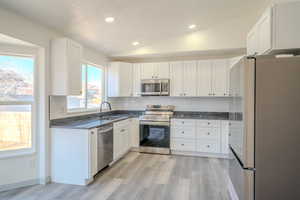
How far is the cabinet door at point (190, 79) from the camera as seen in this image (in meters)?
4.61

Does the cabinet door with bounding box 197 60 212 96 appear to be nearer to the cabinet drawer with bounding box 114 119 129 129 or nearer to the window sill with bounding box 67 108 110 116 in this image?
the cabinet drawer with bounding box 114 119 129 129

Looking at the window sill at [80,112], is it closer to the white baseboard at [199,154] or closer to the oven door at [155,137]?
the oven door at [155,137]

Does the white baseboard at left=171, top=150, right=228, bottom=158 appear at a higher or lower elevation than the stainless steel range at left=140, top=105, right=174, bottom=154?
lower

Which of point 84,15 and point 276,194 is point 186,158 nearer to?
point 276,194

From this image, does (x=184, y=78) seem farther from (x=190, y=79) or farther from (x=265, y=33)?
(x=265, y=33)

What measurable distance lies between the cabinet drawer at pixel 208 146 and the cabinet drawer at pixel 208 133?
9 cm

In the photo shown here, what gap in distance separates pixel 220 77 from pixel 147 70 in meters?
1.86

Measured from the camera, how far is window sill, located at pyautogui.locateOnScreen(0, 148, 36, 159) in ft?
8.77

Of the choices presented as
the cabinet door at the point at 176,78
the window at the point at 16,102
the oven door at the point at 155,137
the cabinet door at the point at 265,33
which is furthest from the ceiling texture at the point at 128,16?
the oven door at the point at 155,137

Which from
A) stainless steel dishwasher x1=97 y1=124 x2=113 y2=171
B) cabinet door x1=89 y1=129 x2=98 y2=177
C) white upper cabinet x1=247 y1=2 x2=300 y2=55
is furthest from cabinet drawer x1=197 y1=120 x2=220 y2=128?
white upper cabinet x1=247 y1=2 x2=300 y2=55

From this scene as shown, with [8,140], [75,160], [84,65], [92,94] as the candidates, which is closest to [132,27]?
[84,65]

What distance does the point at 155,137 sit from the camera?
181 inches

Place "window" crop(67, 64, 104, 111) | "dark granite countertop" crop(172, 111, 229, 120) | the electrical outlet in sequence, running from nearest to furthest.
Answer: the electrical outlet < "window" crop(67, 64, 104, 111) < "dark granite countertop" crop(172, 111, 229, 120)

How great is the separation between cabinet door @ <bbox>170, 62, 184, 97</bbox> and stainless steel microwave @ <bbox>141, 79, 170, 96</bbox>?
13cm
